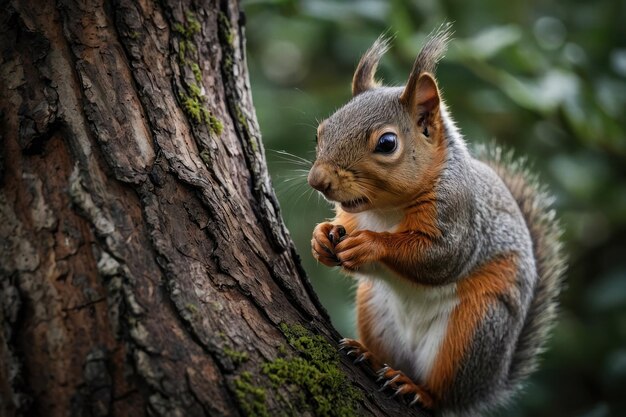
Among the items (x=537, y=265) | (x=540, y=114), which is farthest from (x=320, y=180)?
(x=540, y=114)

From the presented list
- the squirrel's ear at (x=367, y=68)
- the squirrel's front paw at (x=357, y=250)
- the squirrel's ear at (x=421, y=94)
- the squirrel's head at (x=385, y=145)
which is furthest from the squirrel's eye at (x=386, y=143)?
the squirrel's ear at (x=367, y=68)

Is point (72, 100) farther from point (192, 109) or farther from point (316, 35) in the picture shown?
point (316, 35)

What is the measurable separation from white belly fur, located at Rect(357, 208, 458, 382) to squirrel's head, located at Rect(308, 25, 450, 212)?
0.69 feet

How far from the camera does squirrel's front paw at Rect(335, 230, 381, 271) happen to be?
212cm

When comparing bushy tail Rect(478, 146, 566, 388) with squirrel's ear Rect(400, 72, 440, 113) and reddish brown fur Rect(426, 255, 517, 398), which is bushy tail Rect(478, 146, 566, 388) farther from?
squirrel's ear Rect(400, 72, 440, 113)

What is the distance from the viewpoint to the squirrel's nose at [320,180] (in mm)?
2111

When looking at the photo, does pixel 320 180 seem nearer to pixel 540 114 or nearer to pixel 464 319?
pixel 464 319

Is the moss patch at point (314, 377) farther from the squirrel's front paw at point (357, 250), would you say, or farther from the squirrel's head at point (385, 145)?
the squirrel's head at point (385, 145)

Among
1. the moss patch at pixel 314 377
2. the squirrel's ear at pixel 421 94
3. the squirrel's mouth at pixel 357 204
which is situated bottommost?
the moss patch at pixel 314 377

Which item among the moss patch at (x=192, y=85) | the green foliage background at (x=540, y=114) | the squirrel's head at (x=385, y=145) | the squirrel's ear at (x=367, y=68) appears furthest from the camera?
the green foliage background at (x=540, y=114)

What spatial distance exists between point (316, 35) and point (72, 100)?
8.72ft

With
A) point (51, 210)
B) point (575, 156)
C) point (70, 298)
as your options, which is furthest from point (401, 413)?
point (575, 156)

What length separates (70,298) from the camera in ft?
4.89

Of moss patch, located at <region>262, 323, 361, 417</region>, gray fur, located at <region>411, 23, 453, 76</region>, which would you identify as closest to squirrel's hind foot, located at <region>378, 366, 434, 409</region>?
moss patch, located at <region>262, 323, 361, 417</region>
